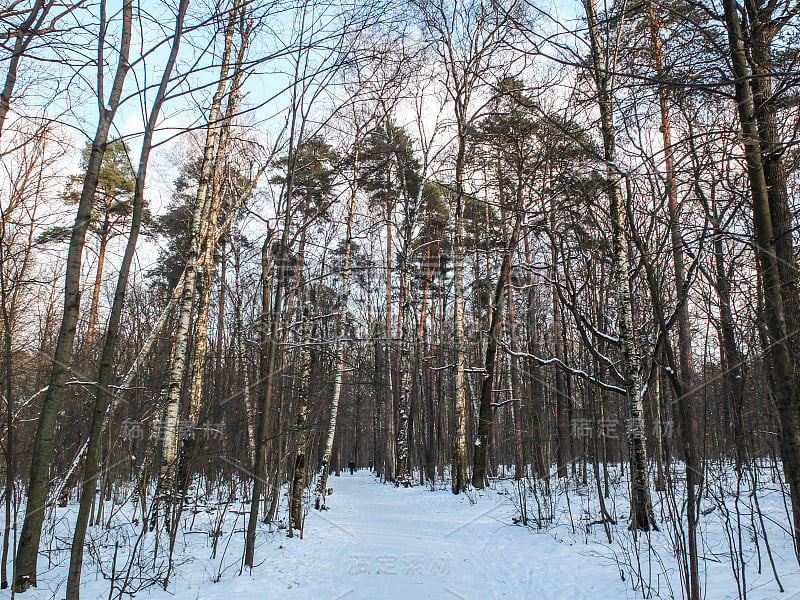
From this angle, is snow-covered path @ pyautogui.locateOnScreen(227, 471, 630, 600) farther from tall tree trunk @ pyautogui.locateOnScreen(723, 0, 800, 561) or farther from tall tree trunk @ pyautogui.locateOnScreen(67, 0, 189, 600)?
tall tree trunk @ pyautogui.locateOnScreen(723, 0, 800, 561)

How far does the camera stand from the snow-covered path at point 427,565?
4668 millimetres

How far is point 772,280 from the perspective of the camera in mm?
2539

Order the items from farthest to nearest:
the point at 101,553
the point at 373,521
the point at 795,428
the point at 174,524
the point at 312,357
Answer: the point at 373,521
the point at 312,357
the point at 101,553
the point at 174,524
the point at 795,428

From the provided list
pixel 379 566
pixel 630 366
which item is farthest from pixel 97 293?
pixel 630 366

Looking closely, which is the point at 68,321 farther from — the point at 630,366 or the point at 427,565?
the point at 630,366

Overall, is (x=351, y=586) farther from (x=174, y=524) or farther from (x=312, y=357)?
(x=312, y=357)

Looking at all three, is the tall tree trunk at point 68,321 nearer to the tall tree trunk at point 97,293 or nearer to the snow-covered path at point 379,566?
the snow-covered path at point 379,566

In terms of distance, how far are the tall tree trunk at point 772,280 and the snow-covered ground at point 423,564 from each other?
1705 mm

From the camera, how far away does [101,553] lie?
5.54 m

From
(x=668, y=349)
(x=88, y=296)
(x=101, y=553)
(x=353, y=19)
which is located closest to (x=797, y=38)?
(x=668, y=349)

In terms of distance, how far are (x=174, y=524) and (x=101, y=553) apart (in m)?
1.73

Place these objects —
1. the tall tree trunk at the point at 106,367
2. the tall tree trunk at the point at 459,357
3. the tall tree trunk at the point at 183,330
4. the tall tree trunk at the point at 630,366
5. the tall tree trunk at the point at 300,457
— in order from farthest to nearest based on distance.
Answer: the tall tree trunk at the point at 459,357, the tall tree trunk at the point at 300,457, the tall tree trunk at the point at 183,330, the tall tree trunk at the point at 630,366, the tall tree trunk at the point at 106,367

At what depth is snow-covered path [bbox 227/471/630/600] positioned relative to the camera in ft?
15.3

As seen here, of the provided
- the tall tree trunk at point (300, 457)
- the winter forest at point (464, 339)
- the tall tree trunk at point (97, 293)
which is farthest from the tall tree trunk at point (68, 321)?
the tall tree trunk at point (97, 293)
